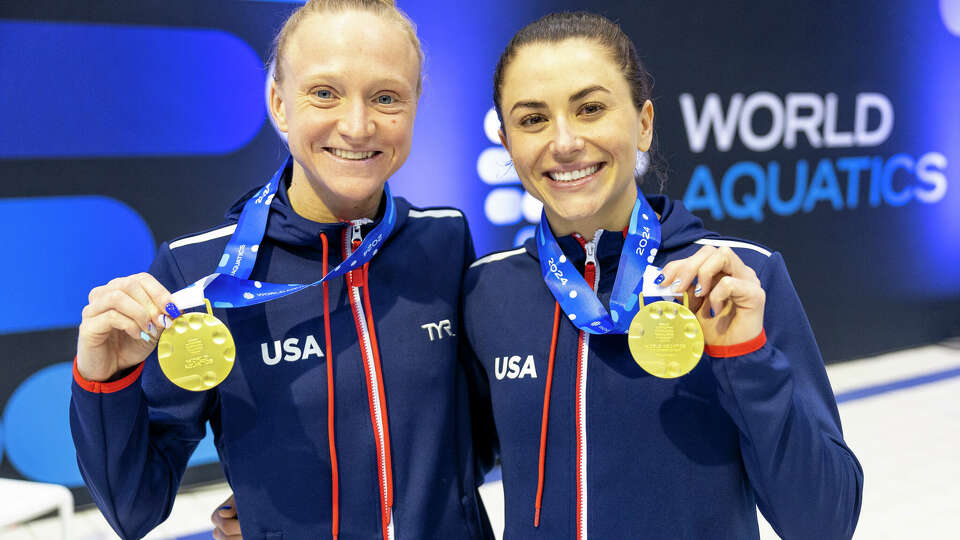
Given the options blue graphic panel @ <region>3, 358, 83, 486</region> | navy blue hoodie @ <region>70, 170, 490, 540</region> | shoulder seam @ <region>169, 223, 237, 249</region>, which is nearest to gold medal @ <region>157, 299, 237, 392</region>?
navy blue hoodie @ <region>70, 170, 490, 540</region>

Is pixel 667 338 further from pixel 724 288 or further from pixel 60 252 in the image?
pixel 60 252

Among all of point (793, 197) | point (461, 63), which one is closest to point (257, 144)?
point (461, 63)

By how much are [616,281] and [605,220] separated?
0.15 meters

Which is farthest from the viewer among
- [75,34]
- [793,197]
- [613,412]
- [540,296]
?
[793,197]

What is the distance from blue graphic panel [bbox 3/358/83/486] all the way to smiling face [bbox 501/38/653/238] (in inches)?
118

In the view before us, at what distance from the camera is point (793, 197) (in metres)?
5.75

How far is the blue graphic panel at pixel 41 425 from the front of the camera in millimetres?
3672

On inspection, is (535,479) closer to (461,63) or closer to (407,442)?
(407,442)

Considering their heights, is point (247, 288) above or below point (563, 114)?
below

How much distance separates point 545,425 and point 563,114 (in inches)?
21.9

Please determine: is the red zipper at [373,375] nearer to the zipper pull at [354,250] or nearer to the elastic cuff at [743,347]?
the zipper pull at [354,250]

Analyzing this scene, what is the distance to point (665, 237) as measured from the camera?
5.01 feet

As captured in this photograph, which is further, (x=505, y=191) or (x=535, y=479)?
(x=505, y=191)

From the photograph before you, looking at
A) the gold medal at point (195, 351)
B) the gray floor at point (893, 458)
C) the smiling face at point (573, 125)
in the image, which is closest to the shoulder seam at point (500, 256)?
the smiling face at point (573, 125)
